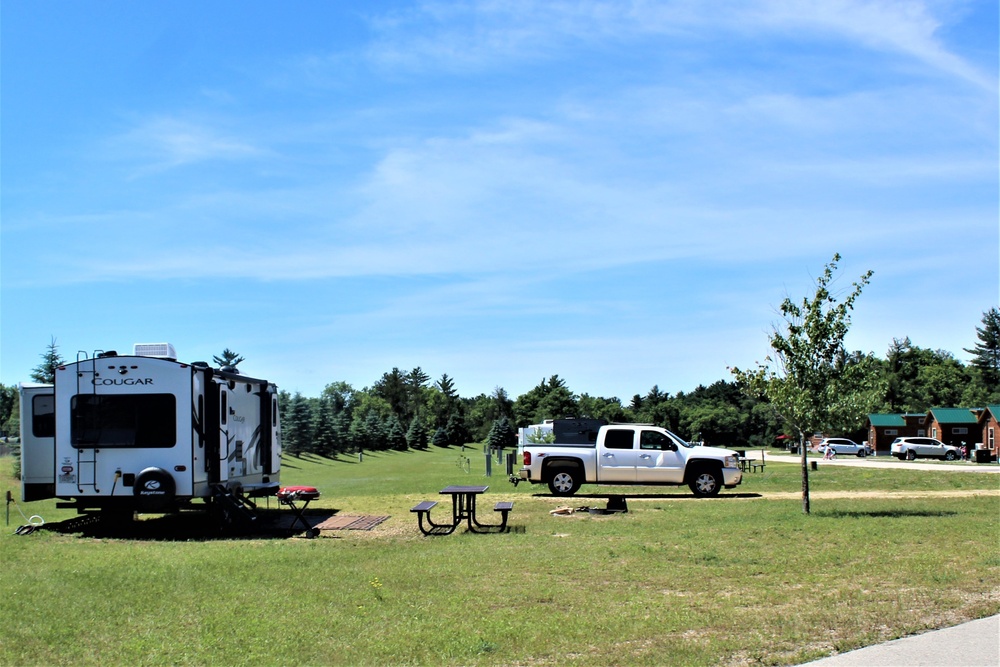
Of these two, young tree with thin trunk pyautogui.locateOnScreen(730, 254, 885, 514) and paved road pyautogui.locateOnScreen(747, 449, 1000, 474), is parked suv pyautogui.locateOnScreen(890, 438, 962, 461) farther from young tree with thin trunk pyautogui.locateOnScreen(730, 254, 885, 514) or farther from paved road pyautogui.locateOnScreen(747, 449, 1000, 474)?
young tree with thin trunk pyautogui.locateOnScreen(730, 254, 885, 514)

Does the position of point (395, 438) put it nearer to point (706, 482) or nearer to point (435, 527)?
point (706, 482)

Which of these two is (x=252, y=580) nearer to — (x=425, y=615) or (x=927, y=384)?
(x=425, y=615)

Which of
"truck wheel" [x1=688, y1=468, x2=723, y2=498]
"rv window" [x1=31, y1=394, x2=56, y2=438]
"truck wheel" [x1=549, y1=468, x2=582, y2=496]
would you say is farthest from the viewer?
"truck wheel" [x1=549, y1=468, x2=582, y2=496]

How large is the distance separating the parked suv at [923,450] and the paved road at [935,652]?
5585 cm

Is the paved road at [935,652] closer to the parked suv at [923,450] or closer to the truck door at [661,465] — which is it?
the truck door at [661,465]

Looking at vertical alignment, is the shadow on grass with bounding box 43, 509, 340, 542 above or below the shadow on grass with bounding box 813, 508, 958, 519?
above

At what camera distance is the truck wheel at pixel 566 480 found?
22031mm

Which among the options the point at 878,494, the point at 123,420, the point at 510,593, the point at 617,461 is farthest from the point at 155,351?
the point at 878,494

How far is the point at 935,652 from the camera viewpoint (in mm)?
6738

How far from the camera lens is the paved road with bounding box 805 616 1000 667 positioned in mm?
6461

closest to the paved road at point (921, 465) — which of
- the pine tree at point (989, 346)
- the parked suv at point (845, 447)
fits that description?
the parked suv at point (845, 447)

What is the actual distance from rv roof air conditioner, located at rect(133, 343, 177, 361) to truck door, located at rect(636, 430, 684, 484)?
38.2 feet

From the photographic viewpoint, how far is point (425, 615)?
812 cm

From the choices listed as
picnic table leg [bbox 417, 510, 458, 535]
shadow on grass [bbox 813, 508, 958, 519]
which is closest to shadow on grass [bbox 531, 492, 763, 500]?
shadow on grass [bbox 813, 508, 958, 519]
